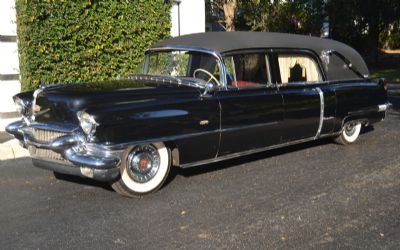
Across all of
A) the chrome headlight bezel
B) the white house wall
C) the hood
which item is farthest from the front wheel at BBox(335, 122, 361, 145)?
the white house wall

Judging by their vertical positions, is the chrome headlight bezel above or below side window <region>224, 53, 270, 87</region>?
below

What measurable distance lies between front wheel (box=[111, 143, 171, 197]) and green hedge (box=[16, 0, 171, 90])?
13.4ft

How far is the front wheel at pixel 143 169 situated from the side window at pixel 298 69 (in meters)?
2.01

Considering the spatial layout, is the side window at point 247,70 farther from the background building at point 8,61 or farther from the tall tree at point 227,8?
the tall tree at point 227,8

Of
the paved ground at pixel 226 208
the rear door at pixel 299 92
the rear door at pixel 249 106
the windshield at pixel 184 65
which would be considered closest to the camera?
the paved ground at pixel 226 208

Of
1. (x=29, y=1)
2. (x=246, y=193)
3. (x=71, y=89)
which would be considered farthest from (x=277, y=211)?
(x=29, y=1)

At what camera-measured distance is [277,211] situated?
470 cm

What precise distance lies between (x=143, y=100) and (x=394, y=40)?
3057 centimetres

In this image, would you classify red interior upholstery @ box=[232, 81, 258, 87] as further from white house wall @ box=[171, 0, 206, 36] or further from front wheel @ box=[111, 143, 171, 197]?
white house wall @ box=[171, 0, 206, 36]

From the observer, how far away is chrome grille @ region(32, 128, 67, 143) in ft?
16.5

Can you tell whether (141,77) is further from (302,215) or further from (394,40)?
(394,40)

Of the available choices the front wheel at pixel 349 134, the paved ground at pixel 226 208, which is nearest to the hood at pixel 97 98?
the paved ground at pixel 226 208

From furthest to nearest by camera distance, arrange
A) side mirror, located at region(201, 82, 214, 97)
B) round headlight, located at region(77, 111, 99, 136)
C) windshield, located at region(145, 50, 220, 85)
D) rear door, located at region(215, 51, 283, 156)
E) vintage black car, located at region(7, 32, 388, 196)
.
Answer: windshield, located at region(145, 50, 220, 85) → rear door, located at region(215, 51, 283, 156) → side mirror, located at region(201, 82, 214, 97) → vintage black car, located at region(7, 32, 388, 196) → round headlight, located at region(77, 111, 99, 136)

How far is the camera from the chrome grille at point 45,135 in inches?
198
